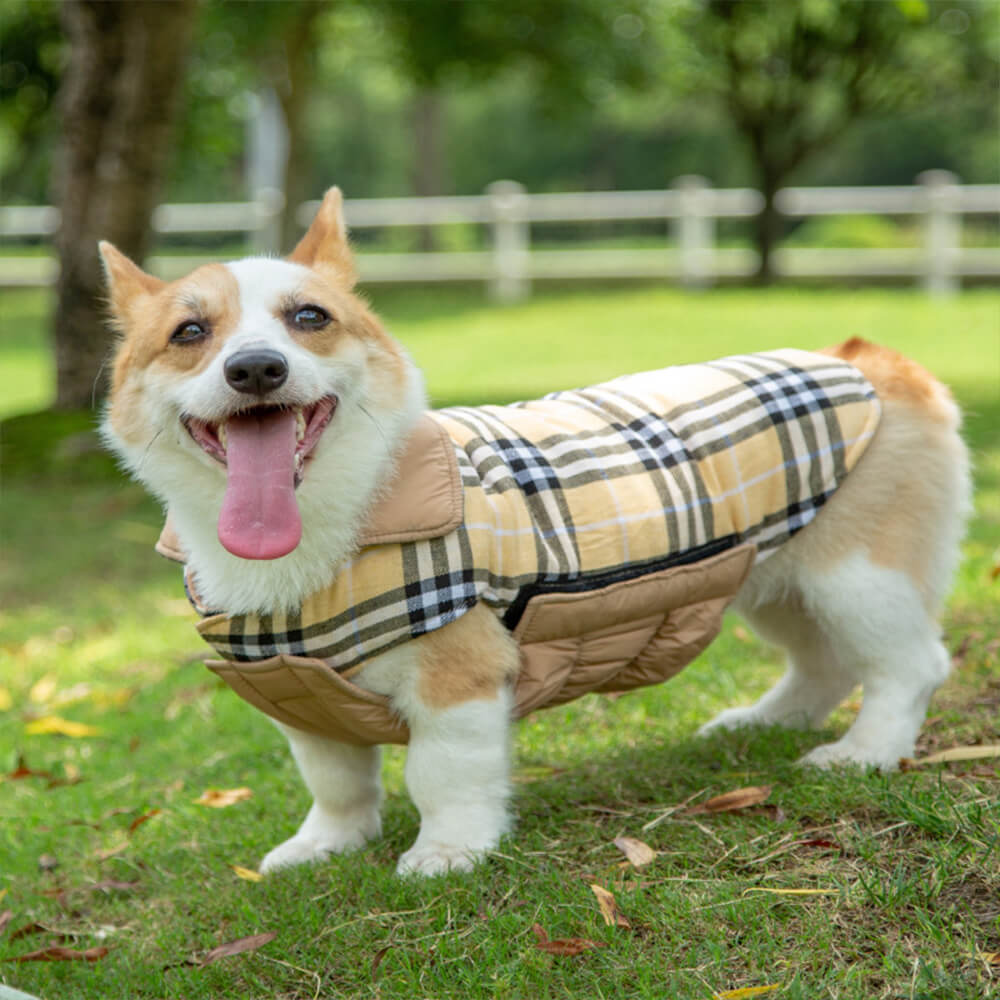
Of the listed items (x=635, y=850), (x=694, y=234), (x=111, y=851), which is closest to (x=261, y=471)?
(x=635, y=850)

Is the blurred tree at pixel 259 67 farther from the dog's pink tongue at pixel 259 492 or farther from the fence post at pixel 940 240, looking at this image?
the dog's pink tongue at pixel 259 492

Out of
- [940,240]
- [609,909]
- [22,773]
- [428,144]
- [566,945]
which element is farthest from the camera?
[428,144]

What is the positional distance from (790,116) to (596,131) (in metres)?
27.6

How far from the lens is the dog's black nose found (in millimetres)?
2920

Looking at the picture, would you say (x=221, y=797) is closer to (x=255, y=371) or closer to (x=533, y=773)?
(x=533, y=773)

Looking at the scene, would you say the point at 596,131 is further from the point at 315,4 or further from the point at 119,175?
the point at 119,175

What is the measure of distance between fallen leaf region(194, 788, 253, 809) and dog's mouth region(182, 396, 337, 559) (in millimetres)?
1435

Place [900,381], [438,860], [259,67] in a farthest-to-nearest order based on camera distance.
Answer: [259,67] → [900,381] → [438,860]

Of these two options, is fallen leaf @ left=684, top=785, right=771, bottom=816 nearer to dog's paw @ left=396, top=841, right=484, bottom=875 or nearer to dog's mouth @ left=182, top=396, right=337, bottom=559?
dog's paw @ left=396, top=841, right=484, bottom=875

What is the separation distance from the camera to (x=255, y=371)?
2.92 m

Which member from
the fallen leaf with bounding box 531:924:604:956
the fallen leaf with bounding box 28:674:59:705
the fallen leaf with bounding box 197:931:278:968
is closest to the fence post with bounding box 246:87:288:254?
the fallen leaf with bounding box 28:674:59:705

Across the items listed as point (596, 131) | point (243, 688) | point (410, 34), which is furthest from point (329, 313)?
point (596, 131)

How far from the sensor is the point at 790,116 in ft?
67.7

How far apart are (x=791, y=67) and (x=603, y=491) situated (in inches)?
736
